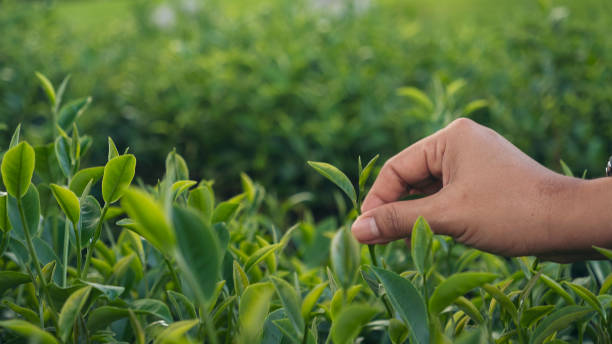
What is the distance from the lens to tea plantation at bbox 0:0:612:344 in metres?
0.85

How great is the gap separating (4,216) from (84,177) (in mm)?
138

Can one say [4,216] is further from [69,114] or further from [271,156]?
[271,156]

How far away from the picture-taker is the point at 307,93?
2736mm

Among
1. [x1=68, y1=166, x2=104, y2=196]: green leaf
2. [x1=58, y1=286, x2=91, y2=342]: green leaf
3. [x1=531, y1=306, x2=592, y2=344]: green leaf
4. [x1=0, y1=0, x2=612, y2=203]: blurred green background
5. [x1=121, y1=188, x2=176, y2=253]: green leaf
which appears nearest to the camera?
[x1=121, y1=188, x2=176, y2=253]: green leaf

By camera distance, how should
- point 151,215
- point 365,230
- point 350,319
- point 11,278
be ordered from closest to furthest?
1. point 151,215
2. point 350,319
3. point 11,278
4. point 365,230

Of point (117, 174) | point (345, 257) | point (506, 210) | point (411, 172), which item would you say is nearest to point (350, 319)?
point (345, 257)

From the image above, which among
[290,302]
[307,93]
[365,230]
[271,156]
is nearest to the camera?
[290,302]

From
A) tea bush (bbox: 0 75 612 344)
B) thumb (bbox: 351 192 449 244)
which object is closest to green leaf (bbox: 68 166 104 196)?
tea bush (bbox: 0 75 612 344)

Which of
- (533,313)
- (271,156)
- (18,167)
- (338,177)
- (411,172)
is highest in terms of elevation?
(18,167)

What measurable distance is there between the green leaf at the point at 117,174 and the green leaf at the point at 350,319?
384 mm

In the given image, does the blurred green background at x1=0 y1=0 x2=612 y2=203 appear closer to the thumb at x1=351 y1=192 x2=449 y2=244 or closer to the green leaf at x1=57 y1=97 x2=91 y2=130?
the thumb at x1=351 y1=192 x2=449 y2=244

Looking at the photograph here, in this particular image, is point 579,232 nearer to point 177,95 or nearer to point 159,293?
point 159,293

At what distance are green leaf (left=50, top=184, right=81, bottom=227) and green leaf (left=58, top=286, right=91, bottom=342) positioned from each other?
0.13m

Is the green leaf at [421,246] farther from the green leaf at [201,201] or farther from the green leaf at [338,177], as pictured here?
the green leaf at [201,201]
